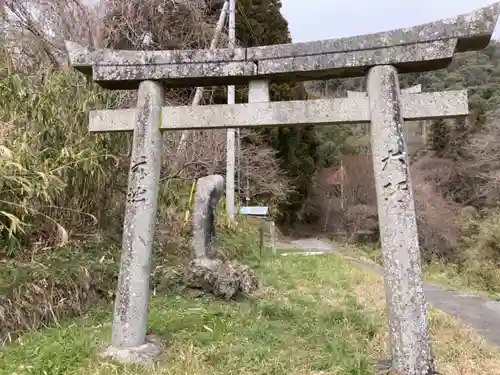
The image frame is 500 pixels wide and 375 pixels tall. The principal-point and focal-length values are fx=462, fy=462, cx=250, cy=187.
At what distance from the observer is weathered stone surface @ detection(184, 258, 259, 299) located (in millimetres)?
6223

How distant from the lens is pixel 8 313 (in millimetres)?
4523

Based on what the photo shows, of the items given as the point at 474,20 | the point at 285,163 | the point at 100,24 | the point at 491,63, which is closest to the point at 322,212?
the point at 285,163

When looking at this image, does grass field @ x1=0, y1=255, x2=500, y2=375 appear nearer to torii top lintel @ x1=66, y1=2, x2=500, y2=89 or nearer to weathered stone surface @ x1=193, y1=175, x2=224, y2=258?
weathered stone surface @ x1=193, y1=175, x2=224, y2=258

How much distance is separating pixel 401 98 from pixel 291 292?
4190 mm

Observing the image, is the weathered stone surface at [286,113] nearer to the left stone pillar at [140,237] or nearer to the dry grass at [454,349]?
the left stone pillar at [140,237]

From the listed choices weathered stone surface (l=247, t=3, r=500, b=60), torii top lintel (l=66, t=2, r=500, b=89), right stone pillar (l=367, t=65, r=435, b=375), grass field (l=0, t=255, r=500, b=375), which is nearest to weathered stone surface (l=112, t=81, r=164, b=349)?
torii top lintel (l=66, t=2, r=500, b=89)

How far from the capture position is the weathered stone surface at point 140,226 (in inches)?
155

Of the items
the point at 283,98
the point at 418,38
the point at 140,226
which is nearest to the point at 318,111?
the point at 418,38

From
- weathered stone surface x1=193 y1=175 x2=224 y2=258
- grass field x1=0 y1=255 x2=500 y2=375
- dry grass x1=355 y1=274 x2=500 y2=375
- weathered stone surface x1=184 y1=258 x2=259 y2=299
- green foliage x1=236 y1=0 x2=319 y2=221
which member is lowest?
dry grass x1=355 y1=274 x2=500 y2=375

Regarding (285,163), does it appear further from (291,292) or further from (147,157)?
(147,157)

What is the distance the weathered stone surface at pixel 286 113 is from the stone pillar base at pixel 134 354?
1924 mm

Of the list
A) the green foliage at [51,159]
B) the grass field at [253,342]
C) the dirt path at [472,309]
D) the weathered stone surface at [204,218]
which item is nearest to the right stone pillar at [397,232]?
the grass field at [253,342]

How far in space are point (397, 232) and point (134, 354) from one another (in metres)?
2.34

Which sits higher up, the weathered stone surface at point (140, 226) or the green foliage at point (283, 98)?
the green foliage at point (283, 98)
